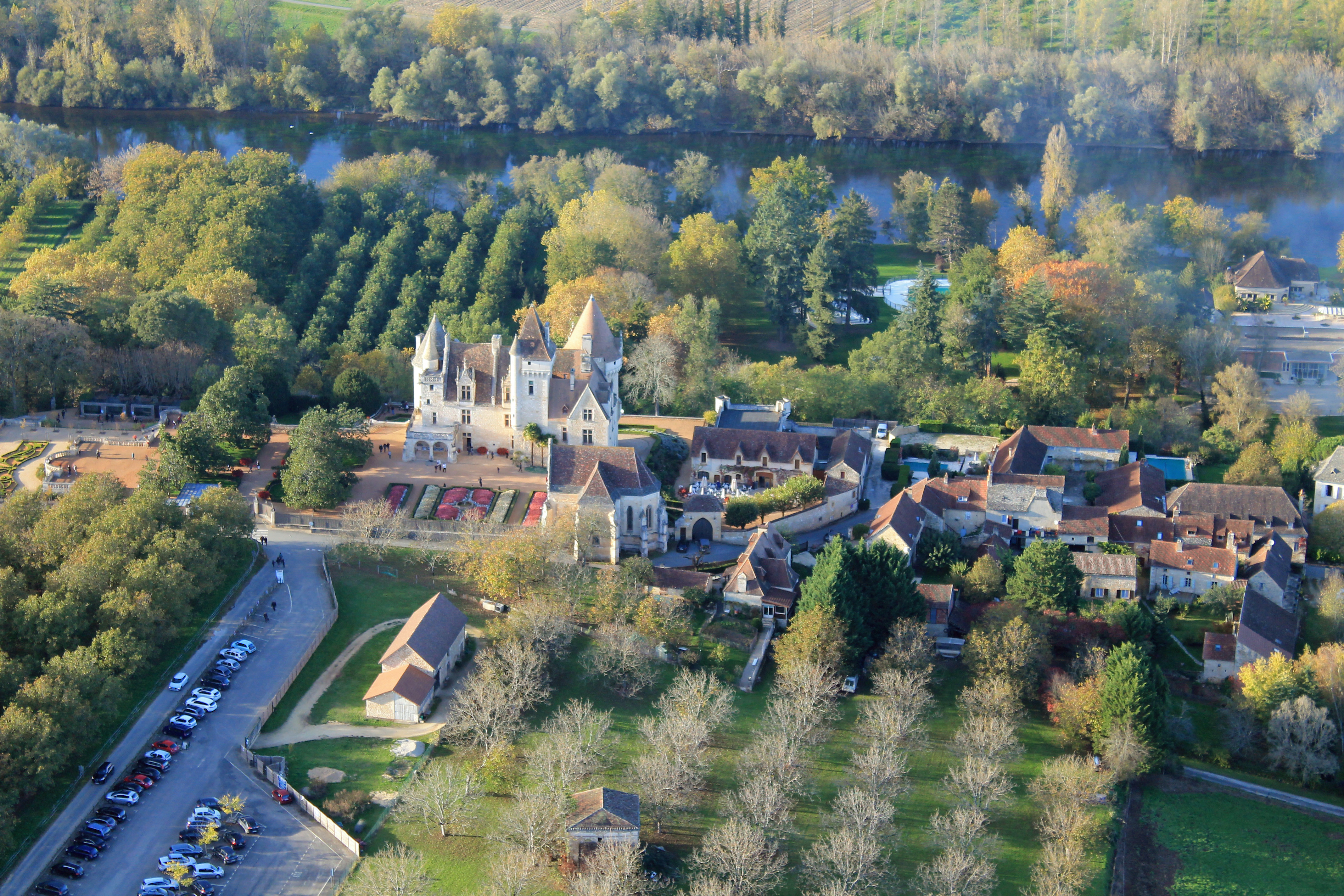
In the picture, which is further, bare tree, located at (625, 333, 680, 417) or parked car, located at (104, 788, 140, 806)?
bare tree, located at (625, 333, 680, 417)

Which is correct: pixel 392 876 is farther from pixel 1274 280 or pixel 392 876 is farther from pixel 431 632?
pixel 1274 280

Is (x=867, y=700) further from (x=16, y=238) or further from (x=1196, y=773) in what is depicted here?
(x=16, y=238)

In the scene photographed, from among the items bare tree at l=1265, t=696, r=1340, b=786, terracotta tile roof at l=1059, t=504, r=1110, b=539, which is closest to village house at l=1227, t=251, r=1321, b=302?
terracotta tile roof at l=1059, t=504, r=1110, b=539

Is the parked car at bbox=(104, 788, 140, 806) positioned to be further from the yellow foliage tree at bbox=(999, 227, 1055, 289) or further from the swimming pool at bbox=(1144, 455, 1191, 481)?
the yellow foliage tree at bbox=(999, 227, 1055, 289)

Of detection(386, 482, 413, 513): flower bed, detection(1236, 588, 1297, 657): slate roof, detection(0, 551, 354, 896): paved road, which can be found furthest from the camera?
detection(386, 482, 413, 513): flower bed

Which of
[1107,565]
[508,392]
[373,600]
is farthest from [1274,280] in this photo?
[373,600]
